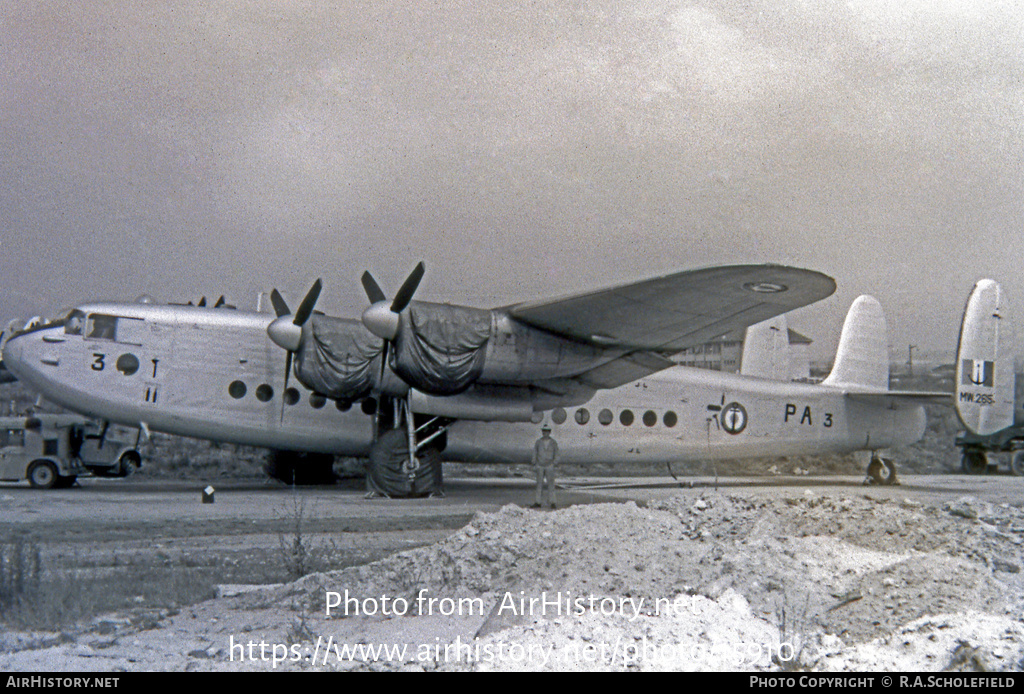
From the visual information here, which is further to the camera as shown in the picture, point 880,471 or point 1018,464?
point 1018,464

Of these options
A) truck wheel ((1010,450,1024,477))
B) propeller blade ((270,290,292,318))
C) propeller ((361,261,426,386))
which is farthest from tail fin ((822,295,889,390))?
propeller blade ((270,290,292,318))

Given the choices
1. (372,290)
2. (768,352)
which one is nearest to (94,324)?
(372,290)

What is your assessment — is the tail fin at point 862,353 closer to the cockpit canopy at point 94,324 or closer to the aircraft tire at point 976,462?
the aircraft tire at point 976,462

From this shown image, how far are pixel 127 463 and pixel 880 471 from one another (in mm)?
14857

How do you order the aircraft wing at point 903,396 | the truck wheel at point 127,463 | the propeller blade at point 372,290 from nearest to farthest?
the propeller blade at point 372,290
the truck wheel at point 127,463
the aircraft wing at point 903,396

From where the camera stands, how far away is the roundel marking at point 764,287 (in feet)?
31.6

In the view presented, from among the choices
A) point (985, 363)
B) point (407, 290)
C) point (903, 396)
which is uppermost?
point (407, 290)

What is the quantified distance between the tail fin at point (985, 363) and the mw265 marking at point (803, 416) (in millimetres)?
3966

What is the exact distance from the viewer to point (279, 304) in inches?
542

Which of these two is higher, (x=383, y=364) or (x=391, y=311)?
(x=391, y=311)

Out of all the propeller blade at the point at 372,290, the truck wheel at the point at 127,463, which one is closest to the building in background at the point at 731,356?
the propeller blade at the point at 372,290

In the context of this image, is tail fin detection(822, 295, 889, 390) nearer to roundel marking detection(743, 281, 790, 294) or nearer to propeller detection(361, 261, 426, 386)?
roundel marking detection(743, 281, 790, 294)

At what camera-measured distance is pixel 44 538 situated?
7570 millimetres

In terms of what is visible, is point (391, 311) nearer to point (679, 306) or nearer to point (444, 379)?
point (444, 379)
